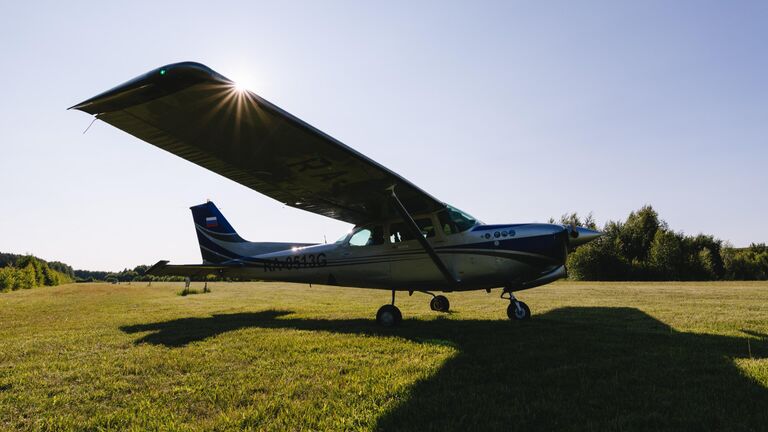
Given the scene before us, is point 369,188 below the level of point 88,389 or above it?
above

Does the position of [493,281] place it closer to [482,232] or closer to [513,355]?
[482,232]

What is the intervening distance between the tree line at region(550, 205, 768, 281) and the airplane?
106 ft

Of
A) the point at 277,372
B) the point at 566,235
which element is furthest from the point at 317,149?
the point at 566,235

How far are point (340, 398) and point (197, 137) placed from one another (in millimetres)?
4581

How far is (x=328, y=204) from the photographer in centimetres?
881

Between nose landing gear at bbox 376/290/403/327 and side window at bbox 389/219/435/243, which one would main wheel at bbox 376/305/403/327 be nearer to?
nose landing gear at bbox 376/290/403/327

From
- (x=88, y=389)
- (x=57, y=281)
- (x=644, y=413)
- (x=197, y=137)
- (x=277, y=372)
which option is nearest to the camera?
(x=644, y=413)

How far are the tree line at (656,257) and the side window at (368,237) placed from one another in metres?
33.0

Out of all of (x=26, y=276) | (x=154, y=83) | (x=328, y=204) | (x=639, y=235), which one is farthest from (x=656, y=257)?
(x=26, y=276)

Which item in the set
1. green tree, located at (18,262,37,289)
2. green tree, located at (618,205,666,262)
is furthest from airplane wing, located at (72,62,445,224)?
green tree, located at (18,262,37,289)

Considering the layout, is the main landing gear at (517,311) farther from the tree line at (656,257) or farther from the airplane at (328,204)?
the tree line at (656,257)

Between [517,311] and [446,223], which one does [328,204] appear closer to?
[446,223]

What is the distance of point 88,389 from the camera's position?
366cm

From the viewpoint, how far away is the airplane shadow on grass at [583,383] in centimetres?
267
